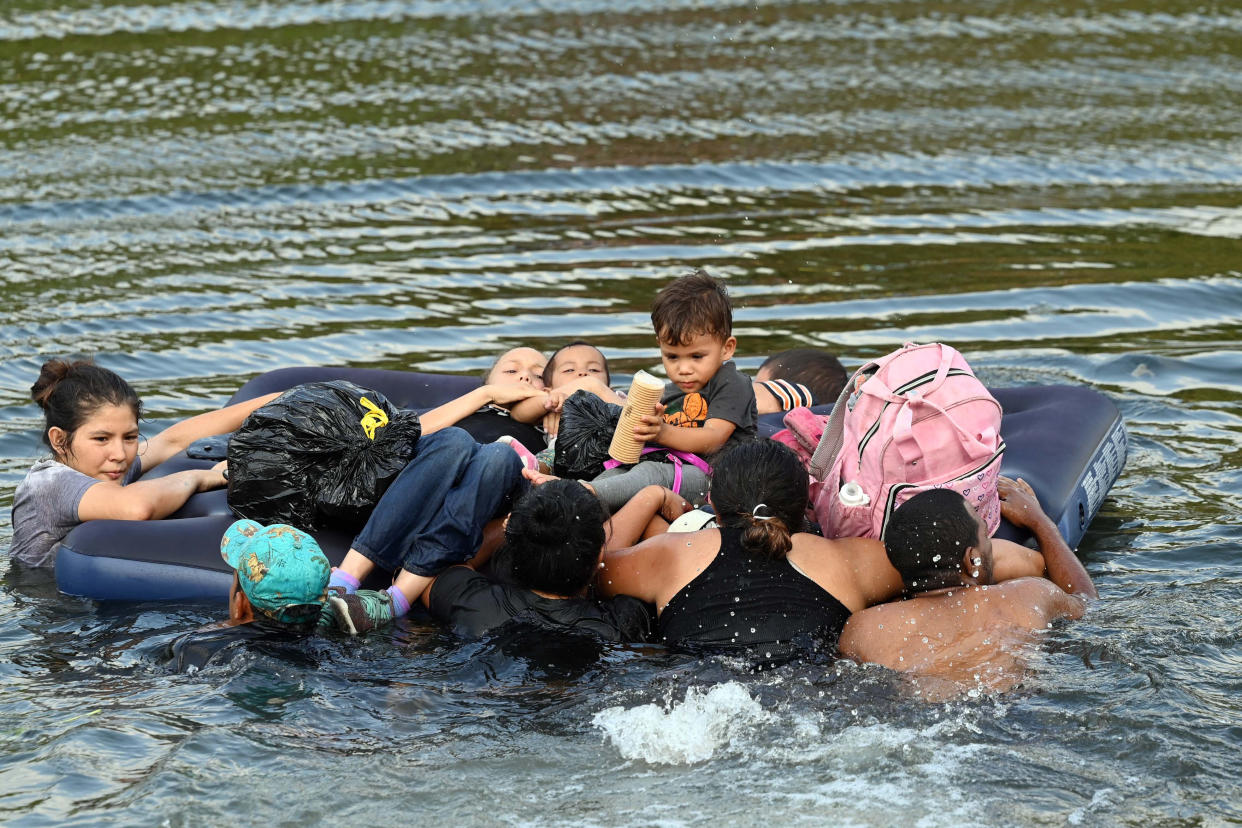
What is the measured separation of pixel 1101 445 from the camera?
7.15 m

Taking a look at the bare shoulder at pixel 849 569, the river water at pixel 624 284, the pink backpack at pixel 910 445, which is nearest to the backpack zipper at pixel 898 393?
the pink backpack at pixel 910 445

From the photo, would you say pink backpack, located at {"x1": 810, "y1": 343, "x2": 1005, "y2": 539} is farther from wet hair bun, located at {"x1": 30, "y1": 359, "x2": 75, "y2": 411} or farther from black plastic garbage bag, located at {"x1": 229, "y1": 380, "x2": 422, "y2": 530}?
wet hair bun, located at {"x1": 30, "y1": 359, "x2": 75, "y2": 411}

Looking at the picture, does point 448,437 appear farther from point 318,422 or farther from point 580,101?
point 580,101

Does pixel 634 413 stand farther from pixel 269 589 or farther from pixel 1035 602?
pixel 1035 602

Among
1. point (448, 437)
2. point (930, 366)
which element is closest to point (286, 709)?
point (448, 437)

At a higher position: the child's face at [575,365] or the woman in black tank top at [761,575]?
the child's face at [575,365]

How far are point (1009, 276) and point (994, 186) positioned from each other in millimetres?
2275

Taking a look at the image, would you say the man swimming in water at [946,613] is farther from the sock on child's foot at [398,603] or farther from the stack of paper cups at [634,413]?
the sock on child's foot at [398,603]

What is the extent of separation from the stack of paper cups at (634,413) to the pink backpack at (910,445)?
2.61 ft

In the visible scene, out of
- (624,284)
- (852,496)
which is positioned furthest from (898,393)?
(624,284)

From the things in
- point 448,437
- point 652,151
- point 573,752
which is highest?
point 652,151

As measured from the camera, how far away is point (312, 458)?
5.94 metres

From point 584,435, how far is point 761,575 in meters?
1.34

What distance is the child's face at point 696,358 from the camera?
20.5ft
